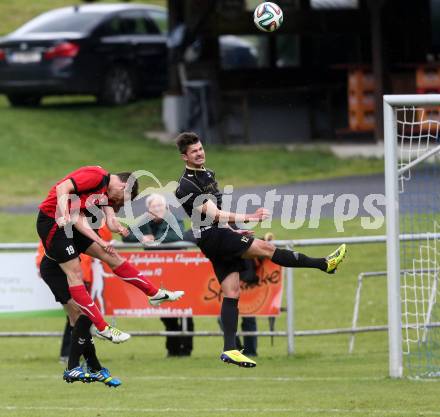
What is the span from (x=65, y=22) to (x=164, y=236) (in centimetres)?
1460

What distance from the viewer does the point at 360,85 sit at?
27.3 m

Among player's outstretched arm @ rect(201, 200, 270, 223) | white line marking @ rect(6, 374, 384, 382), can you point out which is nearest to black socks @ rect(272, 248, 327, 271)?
player's outstretched arm @ rect(201, 200, 270, 223)

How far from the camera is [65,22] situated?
1141 inches

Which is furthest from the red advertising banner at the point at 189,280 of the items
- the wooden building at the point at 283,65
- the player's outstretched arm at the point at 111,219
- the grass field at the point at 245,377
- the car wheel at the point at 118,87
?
the car wheel at the point at 118,87

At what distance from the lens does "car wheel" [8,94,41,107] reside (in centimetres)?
2986

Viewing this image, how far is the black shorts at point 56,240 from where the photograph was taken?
12.2 m

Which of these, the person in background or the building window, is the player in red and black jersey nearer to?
the person in background

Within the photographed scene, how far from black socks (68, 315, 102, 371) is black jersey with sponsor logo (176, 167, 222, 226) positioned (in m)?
1.48

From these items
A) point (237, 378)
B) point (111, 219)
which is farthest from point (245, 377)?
point (111, 219)

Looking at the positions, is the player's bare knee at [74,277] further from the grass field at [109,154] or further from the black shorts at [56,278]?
the grass field at [109,154]

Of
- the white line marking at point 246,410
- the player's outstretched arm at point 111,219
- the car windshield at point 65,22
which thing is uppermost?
the car windshield at point 65,22

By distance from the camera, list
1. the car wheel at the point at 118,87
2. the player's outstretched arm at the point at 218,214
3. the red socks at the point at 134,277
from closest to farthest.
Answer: the player's outstretched arm at the point at 218,214 < the red socks at the point at 134,277 < the car wheel at the point at 118,87

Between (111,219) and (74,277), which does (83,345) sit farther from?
(111,219)

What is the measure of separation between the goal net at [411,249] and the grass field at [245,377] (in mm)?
439
